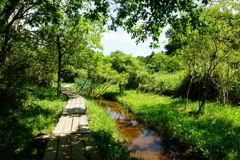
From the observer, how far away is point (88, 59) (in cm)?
1140

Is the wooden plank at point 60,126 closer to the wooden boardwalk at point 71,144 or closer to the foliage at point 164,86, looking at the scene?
the wooden boardwalk at point 71,144

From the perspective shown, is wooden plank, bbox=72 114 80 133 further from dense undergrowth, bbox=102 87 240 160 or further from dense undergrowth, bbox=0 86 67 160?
dense undergrowth, bbox=102 87 240 160

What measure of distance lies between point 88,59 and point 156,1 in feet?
28.2

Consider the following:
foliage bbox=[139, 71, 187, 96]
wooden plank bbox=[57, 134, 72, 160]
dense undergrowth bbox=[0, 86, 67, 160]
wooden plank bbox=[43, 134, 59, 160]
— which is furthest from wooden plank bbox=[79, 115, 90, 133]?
foliage bbox=[139, 71, 187, 96]

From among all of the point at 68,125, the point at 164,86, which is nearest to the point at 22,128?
the point at 68,125

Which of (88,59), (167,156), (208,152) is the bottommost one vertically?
(167,156)

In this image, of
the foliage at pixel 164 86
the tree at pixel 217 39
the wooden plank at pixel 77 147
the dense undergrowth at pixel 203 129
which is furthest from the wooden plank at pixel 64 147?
the foliage at pixel 164 86

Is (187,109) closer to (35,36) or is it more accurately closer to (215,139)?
(215,139)

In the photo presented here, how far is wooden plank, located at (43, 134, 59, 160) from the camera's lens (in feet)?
10.9

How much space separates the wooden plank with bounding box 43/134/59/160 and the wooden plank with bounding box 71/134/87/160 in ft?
1.41

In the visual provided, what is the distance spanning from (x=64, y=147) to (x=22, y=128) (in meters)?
2.26

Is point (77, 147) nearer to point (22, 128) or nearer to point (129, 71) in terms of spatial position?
point (22, 128)

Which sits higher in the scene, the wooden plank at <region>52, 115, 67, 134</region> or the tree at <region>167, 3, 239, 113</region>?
the tree at <region>167, 3, 239, 113</region>

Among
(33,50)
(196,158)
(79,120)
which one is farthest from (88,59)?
(196,158)
